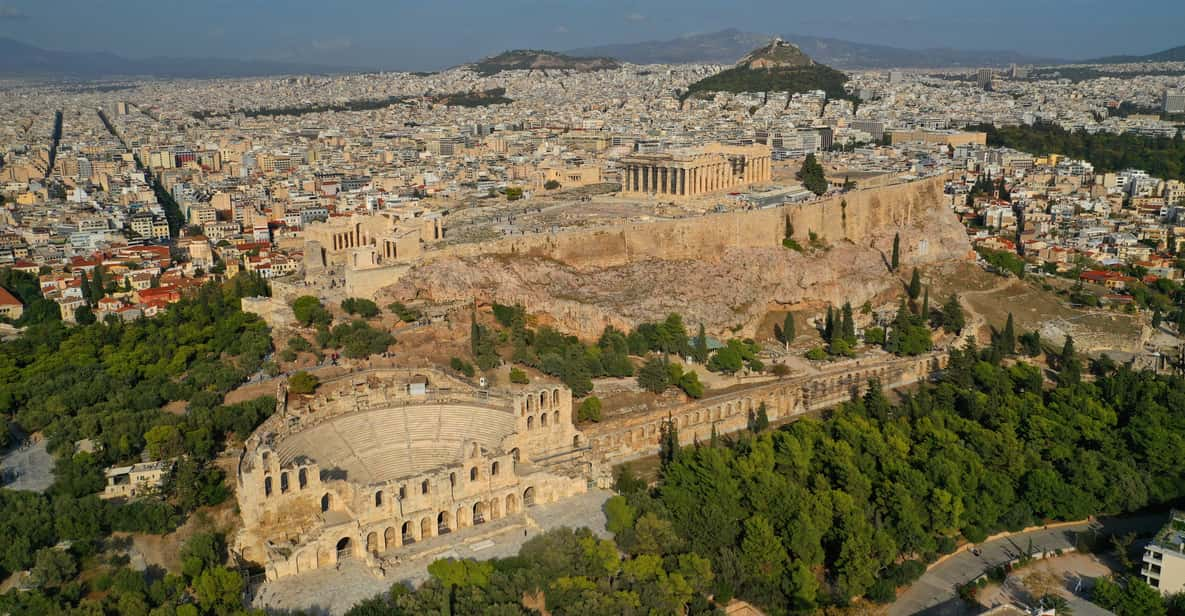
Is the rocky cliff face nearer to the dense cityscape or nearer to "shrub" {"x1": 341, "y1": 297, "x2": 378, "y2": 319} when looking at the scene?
the dense cityscape

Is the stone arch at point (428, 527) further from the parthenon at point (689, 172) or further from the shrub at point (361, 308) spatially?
the parthenon at point (689, 172)

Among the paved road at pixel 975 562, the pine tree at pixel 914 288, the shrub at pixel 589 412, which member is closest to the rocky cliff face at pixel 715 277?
the pine tree at pixel 914 288

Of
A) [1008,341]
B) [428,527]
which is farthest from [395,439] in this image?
[1008,341]

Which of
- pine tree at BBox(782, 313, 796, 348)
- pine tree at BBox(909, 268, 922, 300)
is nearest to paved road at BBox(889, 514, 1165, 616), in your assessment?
pine tree at BBox(782, 313, 796, 348)

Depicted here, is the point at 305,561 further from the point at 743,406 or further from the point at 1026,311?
the point at 1026,311

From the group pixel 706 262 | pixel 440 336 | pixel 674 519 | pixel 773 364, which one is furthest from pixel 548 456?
pixel 706 262

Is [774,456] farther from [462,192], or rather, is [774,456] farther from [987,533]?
[462,192]
